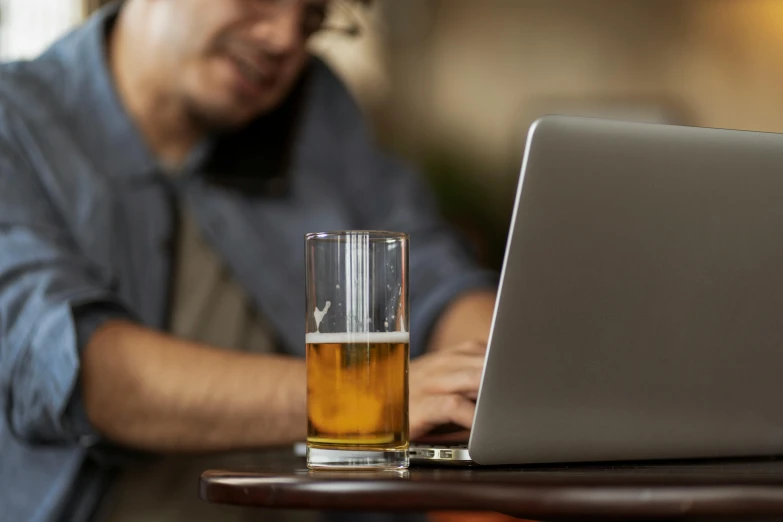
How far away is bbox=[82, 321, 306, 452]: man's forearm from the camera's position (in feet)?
3.54

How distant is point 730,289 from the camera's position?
70 centimetres

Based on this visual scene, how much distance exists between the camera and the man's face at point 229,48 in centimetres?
156

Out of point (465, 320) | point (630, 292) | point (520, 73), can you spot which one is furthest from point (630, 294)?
point (520, 73)

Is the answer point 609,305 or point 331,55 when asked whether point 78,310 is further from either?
point 331,55

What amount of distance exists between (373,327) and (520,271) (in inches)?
4.9

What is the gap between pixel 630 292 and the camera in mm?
667

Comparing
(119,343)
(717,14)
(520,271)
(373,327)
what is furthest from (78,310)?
(717,14)

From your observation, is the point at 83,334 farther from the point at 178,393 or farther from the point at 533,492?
the point at 533,492

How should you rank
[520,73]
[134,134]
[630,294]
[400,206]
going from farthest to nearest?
1. [520,73]
2. [400,206]
3. [134,134]
4. [630,294]

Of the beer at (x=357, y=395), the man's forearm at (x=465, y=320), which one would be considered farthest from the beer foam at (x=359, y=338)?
the man's forearm at (x=465, y=320)

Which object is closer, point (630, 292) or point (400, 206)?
point (630, 292)

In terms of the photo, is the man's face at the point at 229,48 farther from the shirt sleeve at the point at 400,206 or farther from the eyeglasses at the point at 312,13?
the shirt sleeve at the point at 400,206

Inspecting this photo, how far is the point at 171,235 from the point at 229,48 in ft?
1.03

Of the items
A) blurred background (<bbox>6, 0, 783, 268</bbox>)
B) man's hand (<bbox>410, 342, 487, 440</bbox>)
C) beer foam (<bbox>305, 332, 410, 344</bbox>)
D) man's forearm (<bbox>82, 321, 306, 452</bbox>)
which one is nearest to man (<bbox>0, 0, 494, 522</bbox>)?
man's forearm (<bbox>82, 321, 306, 452</bbox>)
